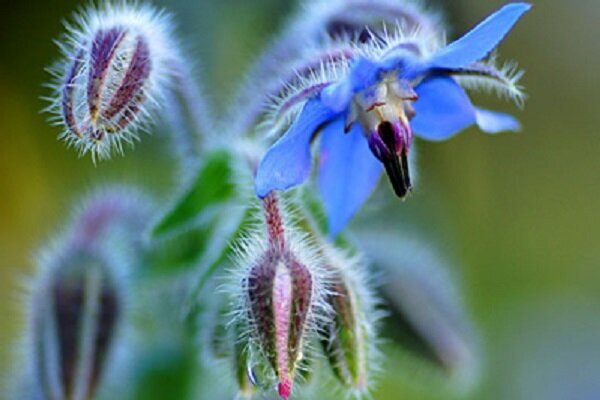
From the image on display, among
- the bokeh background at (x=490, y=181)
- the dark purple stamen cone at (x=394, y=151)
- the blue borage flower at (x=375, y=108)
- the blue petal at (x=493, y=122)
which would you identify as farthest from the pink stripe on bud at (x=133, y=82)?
the bokeh background at (x=490, y=181)

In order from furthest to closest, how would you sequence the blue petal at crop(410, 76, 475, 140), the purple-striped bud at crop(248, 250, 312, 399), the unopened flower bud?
the unopened flower bud
the blue petal at crop(410, 76, 475, 140)
the purple-striped bud at crop(248, 250, 312, 399)

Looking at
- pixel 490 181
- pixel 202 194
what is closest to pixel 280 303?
pixel 202 194

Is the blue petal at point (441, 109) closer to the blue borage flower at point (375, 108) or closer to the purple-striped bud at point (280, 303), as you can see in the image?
the blue borage flower at point (375, 108)

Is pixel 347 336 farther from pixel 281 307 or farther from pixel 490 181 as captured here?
pixel 490 181

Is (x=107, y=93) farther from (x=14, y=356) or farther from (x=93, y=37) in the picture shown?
(x=14, y=356)

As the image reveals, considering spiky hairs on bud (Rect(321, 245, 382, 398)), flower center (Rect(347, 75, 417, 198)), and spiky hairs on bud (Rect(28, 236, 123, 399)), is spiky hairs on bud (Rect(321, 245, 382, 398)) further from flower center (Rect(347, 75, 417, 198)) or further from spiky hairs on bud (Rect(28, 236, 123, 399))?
spiky hairs on bud (Rect(28, 236, 123, 399))

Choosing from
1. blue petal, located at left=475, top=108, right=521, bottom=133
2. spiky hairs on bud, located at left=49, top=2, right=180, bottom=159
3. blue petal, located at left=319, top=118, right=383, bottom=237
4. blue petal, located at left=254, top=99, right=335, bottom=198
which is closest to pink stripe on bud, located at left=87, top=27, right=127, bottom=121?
spiky hairs on bud, located at left=49, top=2, right=180, bottom=159
